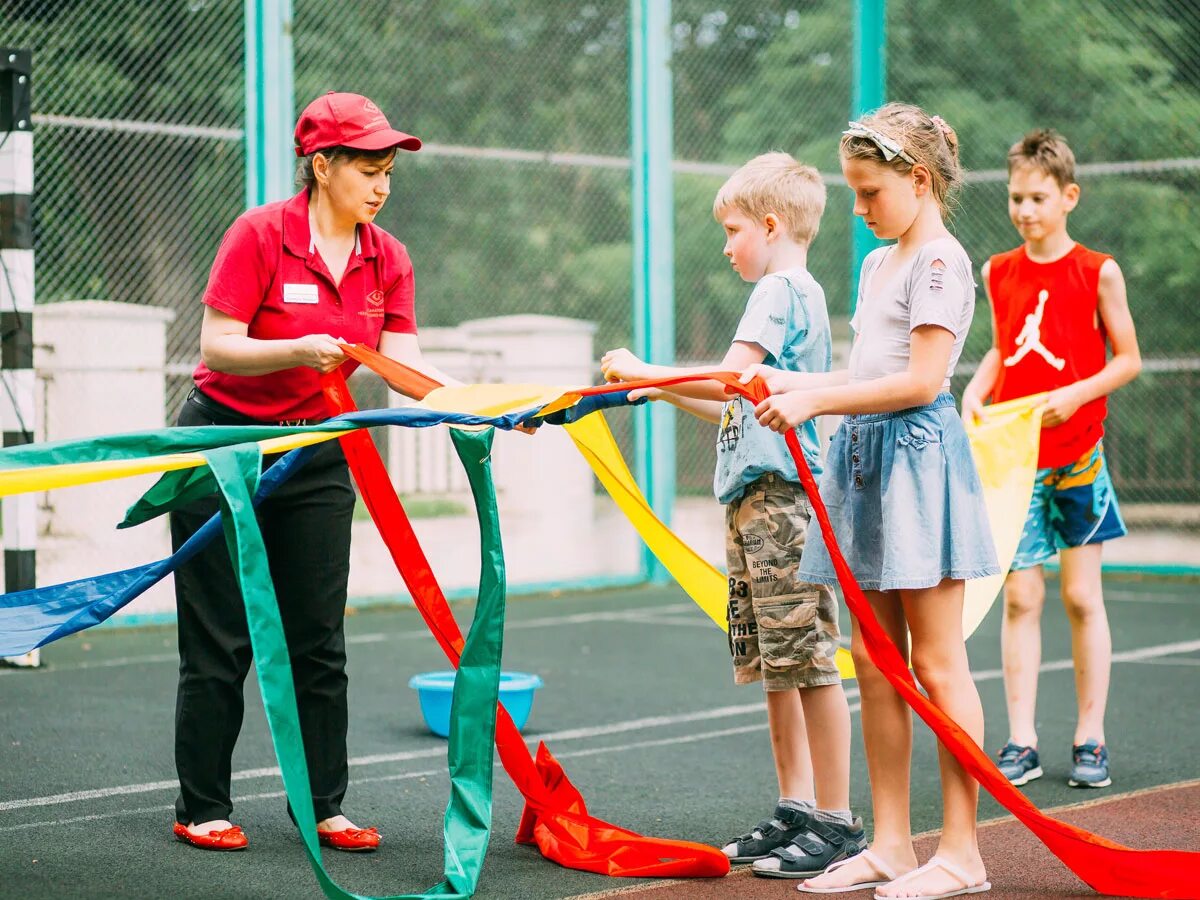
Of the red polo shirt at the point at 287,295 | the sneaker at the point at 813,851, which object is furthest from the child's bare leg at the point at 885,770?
the red polo shirt at the point at 287,295

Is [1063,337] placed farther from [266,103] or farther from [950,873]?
[266,103]

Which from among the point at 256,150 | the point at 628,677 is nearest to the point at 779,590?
the point at 628,677

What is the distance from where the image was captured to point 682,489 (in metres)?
9.93

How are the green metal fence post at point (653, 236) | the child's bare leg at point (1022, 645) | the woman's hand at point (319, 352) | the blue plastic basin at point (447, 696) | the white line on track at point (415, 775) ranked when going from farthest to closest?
1. the green metal fence post at point (653, 236)
2. the blue plastic basin at point (447, 696)
3. the child's bare leg at point (1022, 645)
4. the white line on track at point (415, 775)
5. the woman's hand at point (319, 352)

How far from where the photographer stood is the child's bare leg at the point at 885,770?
343cm

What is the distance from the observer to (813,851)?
142 inches

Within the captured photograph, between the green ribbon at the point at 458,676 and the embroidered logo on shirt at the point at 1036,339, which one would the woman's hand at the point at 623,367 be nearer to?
the green ribbon at the point at 458,676

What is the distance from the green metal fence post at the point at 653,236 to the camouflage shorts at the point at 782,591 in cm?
587

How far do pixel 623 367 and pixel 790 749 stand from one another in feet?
3.34

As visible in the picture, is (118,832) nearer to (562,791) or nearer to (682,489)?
(562,791)

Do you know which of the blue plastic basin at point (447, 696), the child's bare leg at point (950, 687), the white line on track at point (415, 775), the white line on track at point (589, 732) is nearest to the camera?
the child's bare leg at point (950, 687)

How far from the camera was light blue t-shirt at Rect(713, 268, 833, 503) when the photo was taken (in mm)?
3600

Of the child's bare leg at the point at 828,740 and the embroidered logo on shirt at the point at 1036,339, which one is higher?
the embroidered logo on shirt at the point at 1036,339

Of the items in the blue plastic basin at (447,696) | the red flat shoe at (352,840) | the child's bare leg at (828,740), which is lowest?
the red flat shoe at (352,840)
